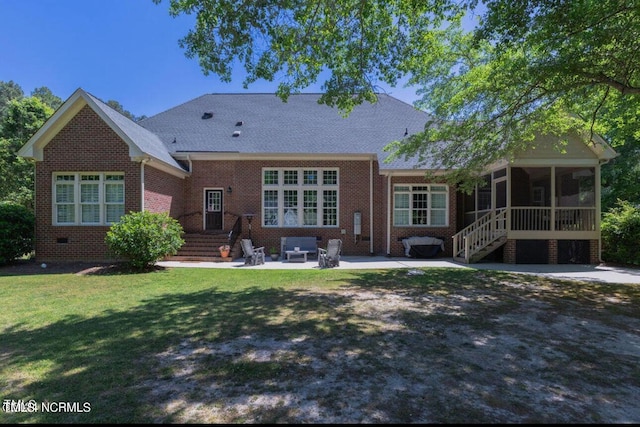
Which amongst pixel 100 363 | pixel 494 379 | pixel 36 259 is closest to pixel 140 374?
pixel 100 363

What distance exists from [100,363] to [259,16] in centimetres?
712

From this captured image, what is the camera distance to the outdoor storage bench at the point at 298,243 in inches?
588

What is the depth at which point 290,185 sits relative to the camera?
52.4 feet

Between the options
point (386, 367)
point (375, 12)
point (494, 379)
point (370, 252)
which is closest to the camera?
point (494, 379)

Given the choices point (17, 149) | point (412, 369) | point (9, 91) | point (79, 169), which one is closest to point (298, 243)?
point (79, 169)

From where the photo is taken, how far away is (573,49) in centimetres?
710

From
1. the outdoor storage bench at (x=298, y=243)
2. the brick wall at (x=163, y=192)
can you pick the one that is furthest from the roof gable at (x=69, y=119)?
the outdoor storage bench at (x=298, y=243)

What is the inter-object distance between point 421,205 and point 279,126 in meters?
8.56

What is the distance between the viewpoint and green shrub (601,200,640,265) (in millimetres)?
12492

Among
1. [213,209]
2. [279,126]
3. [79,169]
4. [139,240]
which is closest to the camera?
[139,240]

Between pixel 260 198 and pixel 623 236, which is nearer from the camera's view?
pixel 623 236

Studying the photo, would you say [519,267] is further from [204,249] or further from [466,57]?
[204,249]

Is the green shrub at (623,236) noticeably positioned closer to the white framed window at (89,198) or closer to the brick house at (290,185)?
the brick house at (290,185)

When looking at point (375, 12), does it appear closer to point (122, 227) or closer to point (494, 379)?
point (494, 379)
